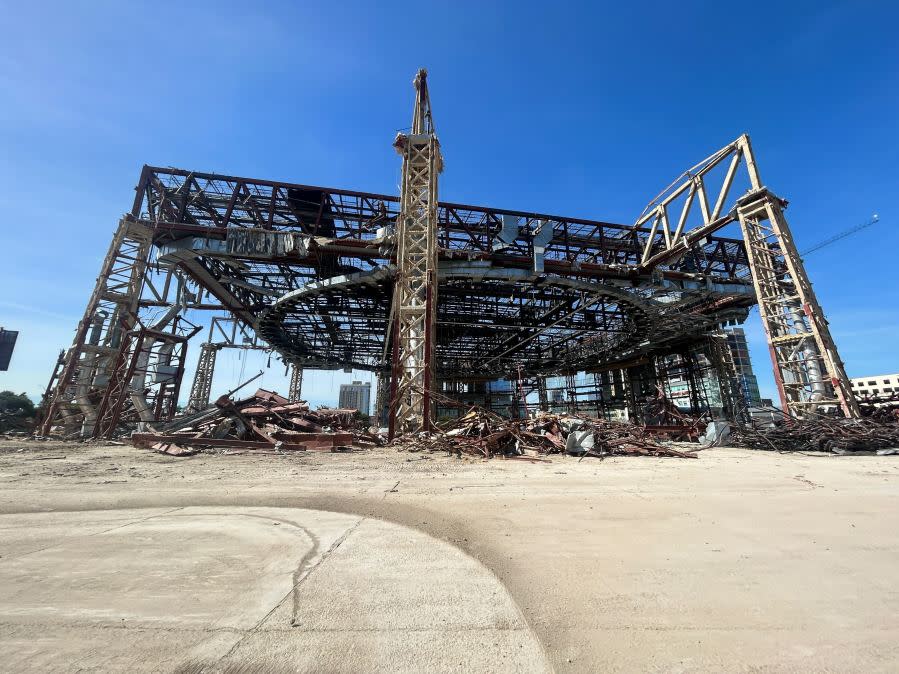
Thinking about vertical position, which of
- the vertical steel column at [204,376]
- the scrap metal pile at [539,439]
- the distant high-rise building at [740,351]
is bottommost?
the scrap metal pile at [539,439]

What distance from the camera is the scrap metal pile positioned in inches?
333

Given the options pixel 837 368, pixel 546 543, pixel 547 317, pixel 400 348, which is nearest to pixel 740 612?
pixel 546 543

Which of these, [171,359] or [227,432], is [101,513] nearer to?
[227,432]

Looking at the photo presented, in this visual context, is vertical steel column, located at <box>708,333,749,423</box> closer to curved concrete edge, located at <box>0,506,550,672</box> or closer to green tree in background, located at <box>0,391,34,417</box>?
curved concrete edge, located at <box>0,506,550,672</box>

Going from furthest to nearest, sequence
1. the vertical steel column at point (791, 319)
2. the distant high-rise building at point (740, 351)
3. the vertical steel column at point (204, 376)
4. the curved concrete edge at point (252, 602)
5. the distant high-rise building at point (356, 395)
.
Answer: the distant high-rise building at point (356, 395)
the distant high-rise building at point (740, 351)
the vertical steel column at point (204, 376)
the vertical steel column at point (791, 319)
the curved concrete edge at point (252, 602)

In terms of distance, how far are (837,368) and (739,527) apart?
13349 millimetres

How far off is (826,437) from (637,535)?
32.4ft

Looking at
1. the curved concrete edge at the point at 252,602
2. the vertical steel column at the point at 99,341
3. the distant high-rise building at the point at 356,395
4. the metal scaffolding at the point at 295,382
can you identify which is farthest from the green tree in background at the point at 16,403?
the distant high-rise building at the point at 356,395

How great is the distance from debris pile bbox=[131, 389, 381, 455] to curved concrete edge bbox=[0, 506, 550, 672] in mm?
6157

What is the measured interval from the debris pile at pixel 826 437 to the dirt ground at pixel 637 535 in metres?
2.08

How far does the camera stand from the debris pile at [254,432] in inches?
357

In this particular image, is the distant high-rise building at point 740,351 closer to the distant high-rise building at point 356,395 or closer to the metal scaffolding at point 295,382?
the metal scaffolding at point 295,382

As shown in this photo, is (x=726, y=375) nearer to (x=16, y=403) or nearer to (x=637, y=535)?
(x=637, y=535)

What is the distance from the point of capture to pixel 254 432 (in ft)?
32.4
